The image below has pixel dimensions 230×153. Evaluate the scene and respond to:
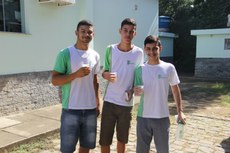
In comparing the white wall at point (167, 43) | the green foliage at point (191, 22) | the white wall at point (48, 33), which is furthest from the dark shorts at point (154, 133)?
the green foliage at point (191, 22)

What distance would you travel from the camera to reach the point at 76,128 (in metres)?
2.66

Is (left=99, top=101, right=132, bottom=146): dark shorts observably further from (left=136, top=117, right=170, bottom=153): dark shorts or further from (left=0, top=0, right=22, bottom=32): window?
(left=0, top=0, right=22, bottom=32): window

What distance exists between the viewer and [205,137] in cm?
466

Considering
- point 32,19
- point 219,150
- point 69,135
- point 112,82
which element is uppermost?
point 32,19

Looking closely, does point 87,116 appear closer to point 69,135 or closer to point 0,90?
point 69,135

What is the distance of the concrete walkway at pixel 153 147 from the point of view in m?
4.10

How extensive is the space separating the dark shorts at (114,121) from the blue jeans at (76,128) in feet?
0.83

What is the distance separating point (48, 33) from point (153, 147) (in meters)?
3.68

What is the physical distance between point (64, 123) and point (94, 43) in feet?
16.7

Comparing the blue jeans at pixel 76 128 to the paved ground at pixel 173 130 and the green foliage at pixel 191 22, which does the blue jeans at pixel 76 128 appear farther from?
the green foliage at pixel 191 22

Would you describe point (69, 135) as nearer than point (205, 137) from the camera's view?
Yes

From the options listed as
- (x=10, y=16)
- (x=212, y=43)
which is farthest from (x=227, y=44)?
(x=10, y=16)

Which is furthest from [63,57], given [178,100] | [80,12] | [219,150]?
[80,12]

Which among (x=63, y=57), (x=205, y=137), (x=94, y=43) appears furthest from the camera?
(x=94, y=43)
